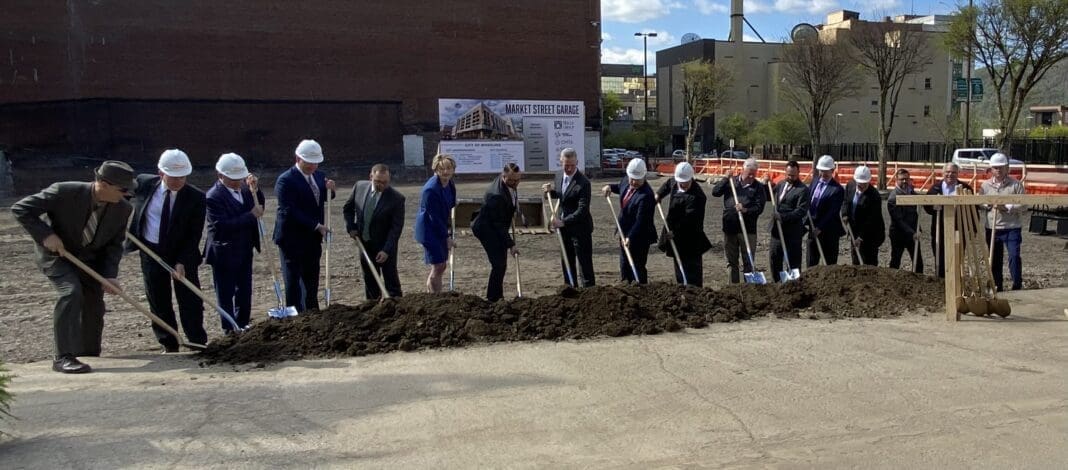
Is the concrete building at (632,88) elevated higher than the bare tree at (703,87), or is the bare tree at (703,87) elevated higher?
the concrete building at (632,88)

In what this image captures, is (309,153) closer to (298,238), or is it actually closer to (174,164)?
(298,238)

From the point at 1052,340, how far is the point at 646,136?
179 feet

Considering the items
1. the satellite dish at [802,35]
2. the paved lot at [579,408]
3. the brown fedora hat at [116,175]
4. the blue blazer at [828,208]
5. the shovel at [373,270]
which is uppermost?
the satellite dish at [802,35]

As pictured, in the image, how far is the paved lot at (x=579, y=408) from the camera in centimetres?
432

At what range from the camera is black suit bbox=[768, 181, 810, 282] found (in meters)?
9.15

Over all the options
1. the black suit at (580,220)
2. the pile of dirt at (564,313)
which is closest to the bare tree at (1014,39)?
the pile of dirt at (564,313)

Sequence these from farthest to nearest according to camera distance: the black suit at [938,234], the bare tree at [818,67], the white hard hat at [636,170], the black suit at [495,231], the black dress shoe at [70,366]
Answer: the bare tree at [818,67] → the black suit at [938,234] → the white hard hat at [636,170] → the black suit at [495,231] → the black dress shoe at [70,366]

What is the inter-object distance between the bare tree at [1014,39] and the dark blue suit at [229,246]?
21.8 meters

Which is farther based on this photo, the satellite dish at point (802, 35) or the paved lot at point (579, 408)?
the satellite dish at point (802, 35)

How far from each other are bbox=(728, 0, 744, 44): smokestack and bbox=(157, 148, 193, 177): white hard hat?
64.7 meters

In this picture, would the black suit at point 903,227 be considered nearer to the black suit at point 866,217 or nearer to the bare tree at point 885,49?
the black suit at point 866,217

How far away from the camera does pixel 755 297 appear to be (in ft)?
25.8

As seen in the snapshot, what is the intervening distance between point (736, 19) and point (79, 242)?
6666 centimetres

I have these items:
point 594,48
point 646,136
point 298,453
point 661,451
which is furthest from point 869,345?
point 646,136
